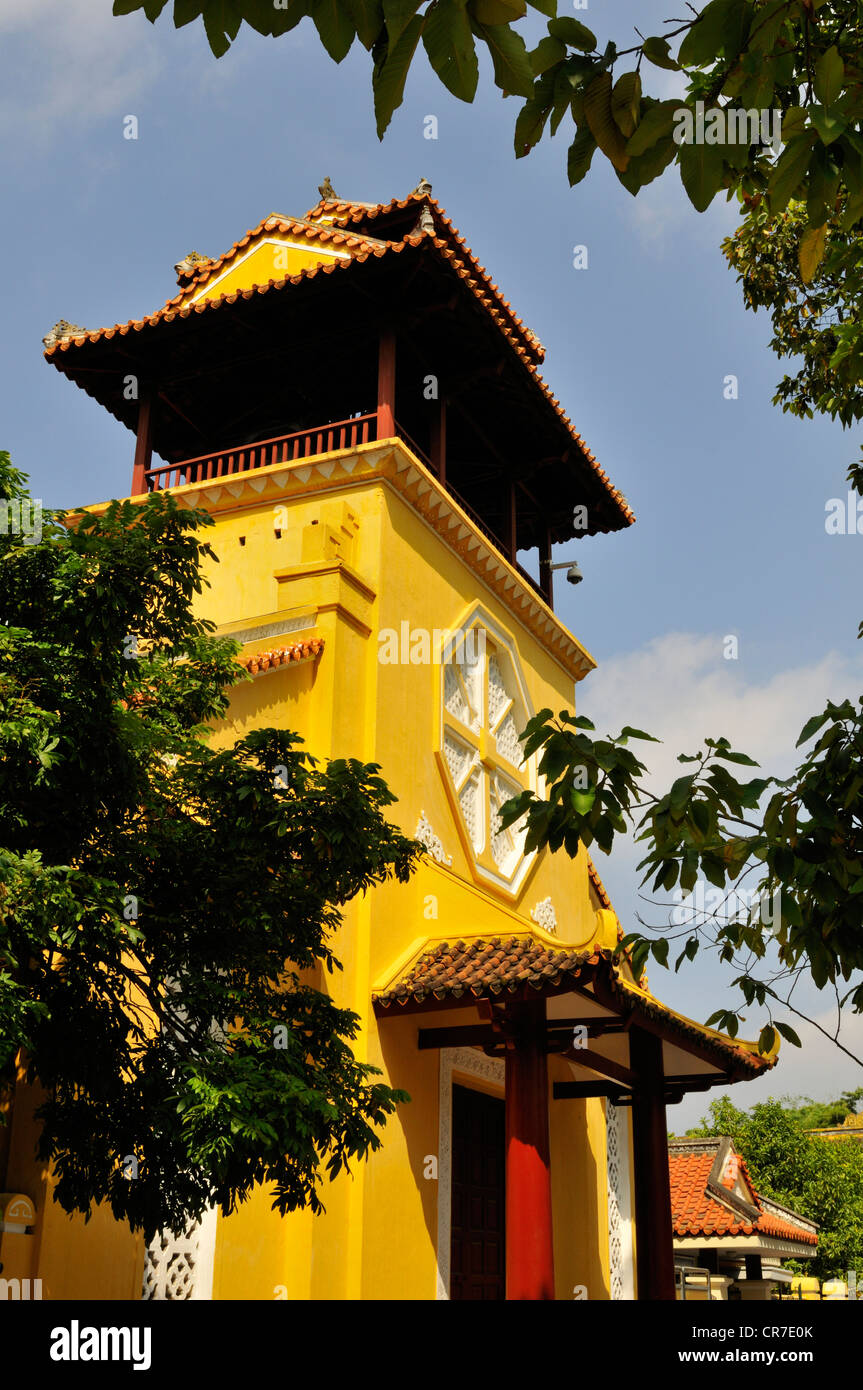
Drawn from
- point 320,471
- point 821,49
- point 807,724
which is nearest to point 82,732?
point 807,724

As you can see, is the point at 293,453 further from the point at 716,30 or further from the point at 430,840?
the point at 716,30

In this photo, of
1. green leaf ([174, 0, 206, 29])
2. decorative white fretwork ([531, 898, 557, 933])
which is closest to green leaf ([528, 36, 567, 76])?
green leaf ([174, 0, 206, 29])

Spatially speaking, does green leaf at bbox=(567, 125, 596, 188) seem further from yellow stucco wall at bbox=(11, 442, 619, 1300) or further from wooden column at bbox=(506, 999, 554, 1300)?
wooden column at bbox=(506, 999, 554, 1300)

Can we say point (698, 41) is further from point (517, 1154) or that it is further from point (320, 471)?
point (320, 471)

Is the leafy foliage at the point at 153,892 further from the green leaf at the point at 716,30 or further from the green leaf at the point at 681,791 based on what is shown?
the green leaf at the point at 716,30

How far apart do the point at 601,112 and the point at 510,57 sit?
17.1 inches

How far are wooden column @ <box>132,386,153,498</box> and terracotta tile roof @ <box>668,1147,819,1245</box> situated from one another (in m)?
13.5

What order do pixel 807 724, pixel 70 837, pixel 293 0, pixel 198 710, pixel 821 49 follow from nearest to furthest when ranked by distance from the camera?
pixel 293 0
pixel 821 49
pixel 807 724
pixel 70 837
pixel 198 710

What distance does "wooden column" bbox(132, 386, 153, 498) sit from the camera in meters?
13.7

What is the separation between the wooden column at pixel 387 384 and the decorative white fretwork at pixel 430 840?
12.9ft

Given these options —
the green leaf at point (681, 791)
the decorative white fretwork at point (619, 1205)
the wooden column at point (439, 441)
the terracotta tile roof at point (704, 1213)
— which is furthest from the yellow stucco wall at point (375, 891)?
the terracotta tile roof at point (704, 1213)

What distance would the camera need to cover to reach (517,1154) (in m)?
9.34

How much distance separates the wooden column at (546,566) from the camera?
16.8 m
